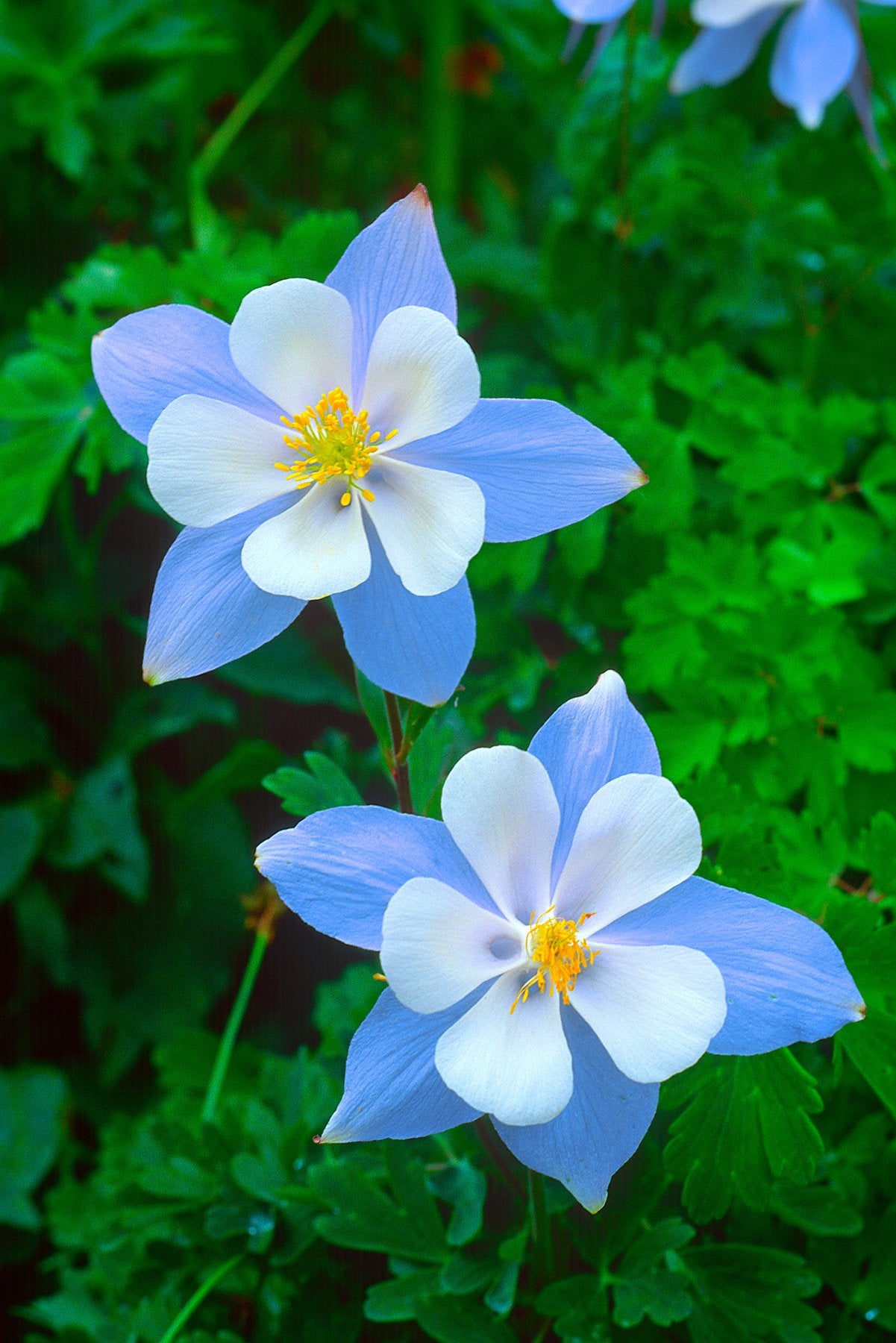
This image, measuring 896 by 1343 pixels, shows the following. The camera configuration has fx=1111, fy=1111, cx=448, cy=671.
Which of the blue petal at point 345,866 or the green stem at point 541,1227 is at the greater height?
the blue petal at point 345,866

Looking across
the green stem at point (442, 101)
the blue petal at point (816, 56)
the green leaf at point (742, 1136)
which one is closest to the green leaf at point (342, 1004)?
the green leaf at point (742, 1136)

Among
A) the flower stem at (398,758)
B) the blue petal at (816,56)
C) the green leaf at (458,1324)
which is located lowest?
the green leaf at (458,1324)

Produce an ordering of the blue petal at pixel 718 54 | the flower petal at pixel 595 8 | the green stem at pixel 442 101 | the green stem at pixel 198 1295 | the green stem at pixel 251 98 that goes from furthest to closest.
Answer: the green stem at pixel 442 101
the green stem at pixel 251 98
the blue petal at pixel 718 54
the flower petal at pixel 595 8
the green stem at pixel 198 1295

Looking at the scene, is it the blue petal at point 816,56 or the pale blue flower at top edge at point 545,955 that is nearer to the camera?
the pale blue flower at top edge at point 545,955

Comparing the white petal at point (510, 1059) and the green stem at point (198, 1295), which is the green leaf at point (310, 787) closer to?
the white petal at point (510, 1059)

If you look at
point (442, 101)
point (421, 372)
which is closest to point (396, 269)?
point (421, 372)

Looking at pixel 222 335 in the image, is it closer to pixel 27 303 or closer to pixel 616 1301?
pixel 616 1301

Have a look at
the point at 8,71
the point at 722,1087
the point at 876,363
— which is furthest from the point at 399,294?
the point at 8,71

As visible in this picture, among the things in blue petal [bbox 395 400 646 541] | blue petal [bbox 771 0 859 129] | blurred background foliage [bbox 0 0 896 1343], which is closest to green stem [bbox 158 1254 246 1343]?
blurred background foliage [bbox 0 0 896 1343]
